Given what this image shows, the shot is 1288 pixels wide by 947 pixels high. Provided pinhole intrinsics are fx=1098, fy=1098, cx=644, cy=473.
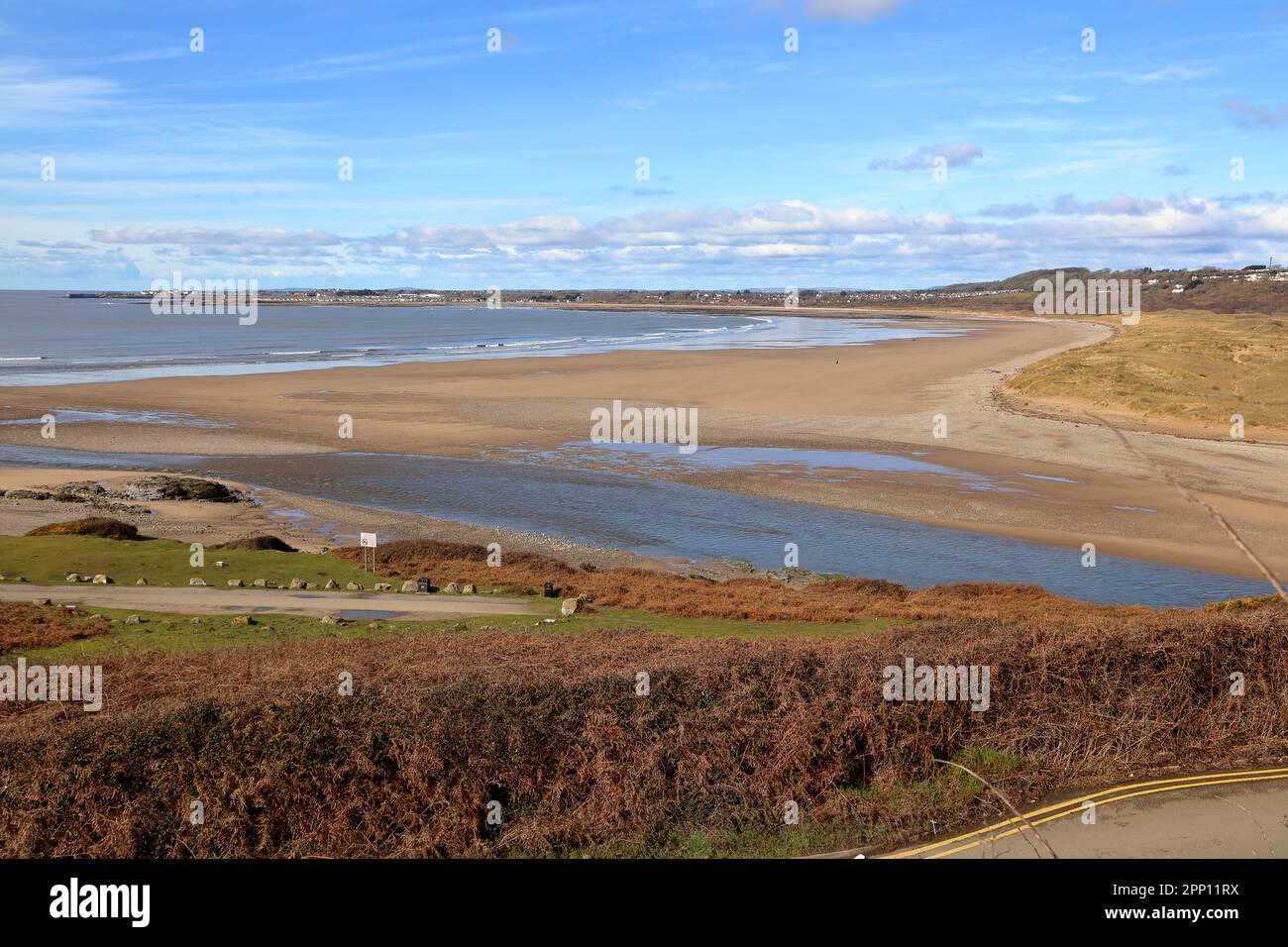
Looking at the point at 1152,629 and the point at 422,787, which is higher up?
the point at 1152,629

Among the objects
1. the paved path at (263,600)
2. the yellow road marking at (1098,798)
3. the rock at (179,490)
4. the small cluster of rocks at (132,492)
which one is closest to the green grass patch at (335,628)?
the paved path at (263,600)

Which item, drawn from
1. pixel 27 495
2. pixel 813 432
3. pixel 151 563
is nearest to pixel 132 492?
pixel 27 495

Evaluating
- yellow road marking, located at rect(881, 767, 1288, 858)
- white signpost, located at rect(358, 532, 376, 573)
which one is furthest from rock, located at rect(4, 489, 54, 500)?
yellow road marking, located at rect(881, 767, 1288, 858)

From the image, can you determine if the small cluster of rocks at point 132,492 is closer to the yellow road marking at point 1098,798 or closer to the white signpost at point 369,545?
the white signpost at point 369,545

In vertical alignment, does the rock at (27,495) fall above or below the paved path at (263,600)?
above

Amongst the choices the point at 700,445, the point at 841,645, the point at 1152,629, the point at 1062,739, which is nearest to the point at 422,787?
the point at 841,645
